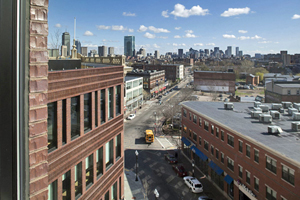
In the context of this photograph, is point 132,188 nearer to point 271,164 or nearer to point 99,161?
point 99,161

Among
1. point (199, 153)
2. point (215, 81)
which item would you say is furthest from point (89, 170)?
point (215, 81)

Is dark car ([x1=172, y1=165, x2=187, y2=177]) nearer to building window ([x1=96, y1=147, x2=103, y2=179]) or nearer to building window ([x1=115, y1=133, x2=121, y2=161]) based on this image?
building window ([x1=115, y1=133, x2=121, y2=161])

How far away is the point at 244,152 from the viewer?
593 inches

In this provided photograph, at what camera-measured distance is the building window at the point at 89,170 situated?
8484 millimetres

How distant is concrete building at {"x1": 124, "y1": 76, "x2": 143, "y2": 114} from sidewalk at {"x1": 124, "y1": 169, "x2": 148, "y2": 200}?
22.7 m

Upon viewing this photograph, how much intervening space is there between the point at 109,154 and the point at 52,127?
426cm

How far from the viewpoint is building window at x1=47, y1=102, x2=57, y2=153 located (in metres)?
6.50

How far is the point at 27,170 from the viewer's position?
1672 mm

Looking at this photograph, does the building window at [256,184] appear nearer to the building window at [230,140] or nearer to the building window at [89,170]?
the building window at [230,140]

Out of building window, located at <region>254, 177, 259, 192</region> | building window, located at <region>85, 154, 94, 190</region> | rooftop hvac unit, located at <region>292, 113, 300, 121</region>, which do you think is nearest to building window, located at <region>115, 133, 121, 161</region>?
building window, located at <region>85, 154, 94, 190</region>

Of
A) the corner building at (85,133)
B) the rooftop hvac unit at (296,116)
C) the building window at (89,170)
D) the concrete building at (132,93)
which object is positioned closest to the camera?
the corner building at (85,133)

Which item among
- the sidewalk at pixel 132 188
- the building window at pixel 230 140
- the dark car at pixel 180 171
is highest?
the building window at pixel 230 140

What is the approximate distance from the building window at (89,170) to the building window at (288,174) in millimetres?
9568

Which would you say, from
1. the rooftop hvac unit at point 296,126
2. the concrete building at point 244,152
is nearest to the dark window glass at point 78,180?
the concrete building at point 244,152
